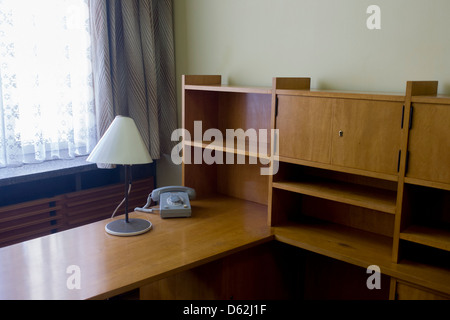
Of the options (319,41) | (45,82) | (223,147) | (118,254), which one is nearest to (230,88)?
(223,147)

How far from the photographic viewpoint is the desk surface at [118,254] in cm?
154

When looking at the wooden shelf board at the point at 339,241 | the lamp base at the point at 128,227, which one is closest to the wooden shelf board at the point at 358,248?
the wooden shelf board at the point at 339,241

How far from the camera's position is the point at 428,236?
1734 millimetres

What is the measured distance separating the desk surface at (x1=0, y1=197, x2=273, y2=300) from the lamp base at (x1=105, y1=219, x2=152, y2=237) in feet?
0.09

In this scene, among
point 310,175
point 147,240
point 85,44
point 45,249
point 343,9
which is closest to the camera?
point 45,249

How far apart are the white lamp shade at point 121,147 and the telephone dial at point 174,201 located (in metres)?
0.38

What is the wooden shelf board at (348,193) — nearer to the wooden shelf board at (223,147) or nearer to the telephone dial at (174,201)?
the wooden shelf board at (223,147)

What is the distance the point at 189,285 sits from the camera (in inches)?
84.4

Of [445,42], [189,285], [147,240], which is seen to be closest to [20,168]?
[147,240]

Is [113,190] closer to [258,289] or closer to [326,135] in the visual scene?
[258,289]

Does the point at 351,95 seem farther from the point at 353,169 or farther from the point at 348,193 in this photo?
the point at 348,193

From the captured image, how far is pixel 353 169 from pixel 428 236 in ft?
1.25

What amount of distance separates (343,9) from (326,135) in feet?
2.14

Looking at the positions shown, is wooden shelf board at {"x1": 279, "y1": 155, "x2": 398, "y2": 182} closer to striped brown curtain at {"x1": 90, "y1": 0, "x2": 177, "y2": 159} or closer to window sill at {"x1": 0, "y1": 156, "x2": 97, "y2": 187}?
striped brown curtain at {"x1": 90, "y1": 0, "x2": 177, "y2": 159}
